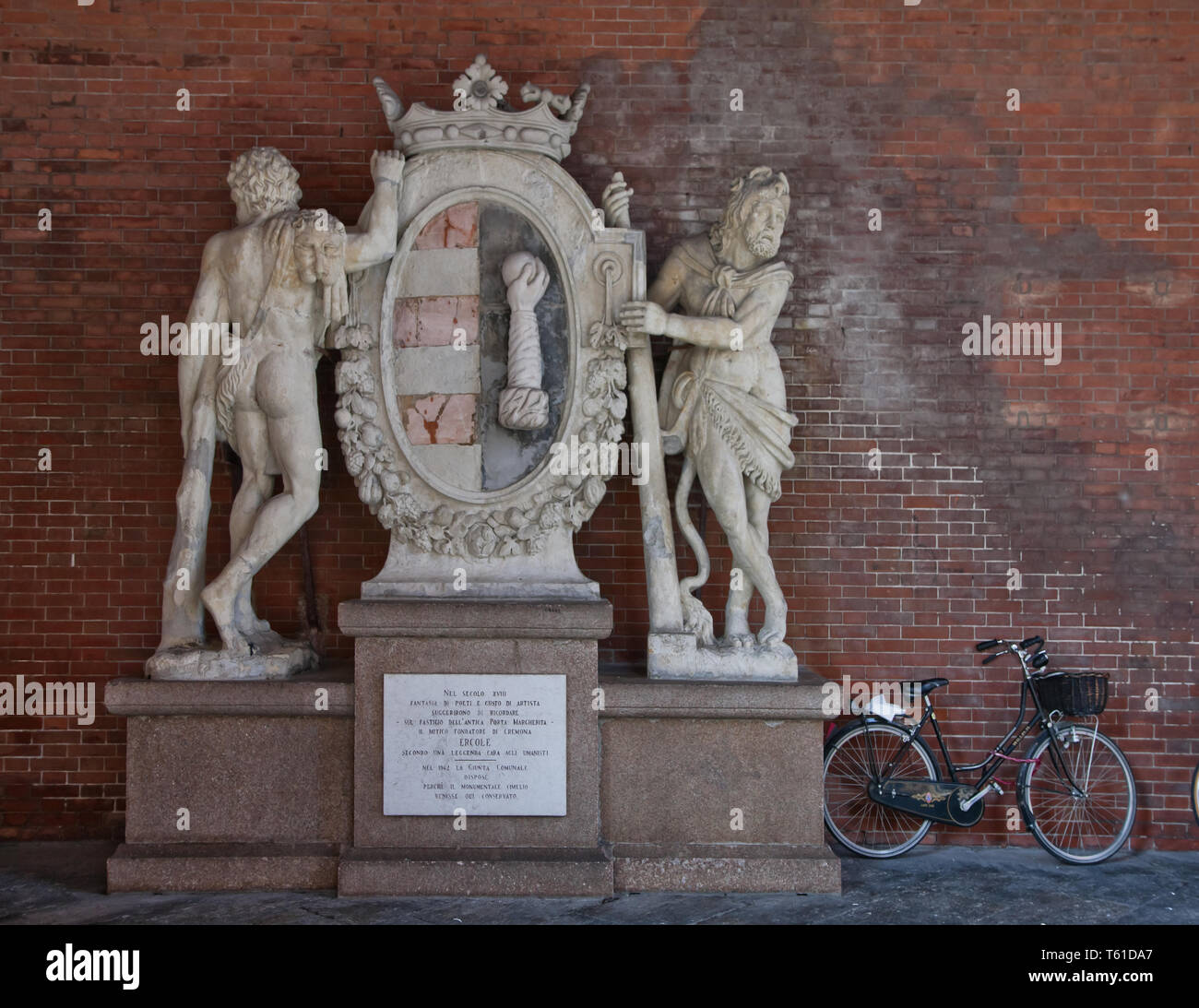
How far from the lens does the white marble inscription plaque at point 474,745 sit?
5082 mm

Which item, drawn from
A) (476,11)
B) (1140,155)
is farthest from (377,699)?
(1140,155)

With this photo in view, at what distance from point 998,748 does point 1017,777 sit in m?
0.18

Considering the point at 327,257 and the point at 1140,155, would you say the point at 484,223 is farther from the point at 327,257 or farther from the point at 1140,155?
the point at 1140,155

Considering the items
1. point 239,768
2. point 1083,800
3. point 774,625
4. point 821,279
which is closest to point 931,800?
point 1083,800

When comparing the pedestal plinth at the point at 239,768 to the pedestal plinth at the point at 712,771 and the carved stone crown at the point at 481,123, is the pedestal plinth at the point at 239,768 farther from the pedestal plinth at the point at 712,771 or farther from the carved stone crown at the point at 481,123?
the carved stone crown at the point at 481,123

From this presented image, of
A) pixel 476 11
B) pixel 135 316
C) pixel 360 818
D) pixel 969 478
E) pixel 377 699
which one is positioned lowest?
pixel 360 818

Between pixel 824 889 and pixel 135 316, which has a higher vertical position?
pixel 135 316

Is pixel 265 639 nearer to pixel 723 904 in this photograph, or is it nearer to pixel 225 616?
pixel 225 616

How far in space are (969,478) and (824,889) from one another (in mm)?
2279

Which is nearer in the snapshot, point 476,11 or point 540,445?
point 540,445

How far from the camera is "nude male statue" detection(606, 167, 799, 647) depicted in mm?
5410

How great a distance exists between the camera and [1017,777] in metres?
5.79

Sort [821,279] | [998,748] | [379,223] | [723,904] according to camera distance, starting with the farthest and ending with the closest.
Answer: [821,279], [998,748], [379,223], [723,904]

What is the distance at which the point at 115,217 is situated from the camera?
610 cm
